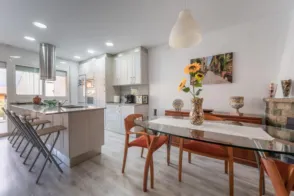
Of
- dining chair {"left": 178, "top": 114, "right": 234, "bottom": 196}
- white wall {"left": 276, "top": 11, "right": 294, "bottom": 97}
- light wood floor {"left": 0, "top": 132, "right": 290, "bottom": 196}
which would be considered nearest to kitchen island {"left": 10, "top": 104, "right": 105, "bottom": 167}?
light wood floor {"left": 0, "top": 132, "right": 290, "bottom": 196}

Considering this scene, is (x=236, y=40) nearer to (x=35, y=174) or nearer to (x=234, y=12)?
(x=234, y=12)

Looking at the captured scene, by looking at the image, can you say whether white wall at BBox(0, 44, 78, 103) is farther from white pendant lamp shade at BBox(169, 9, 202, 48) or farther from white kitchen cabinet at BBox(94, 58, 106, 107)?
white pendant lamp shade at BBox(169, 9, 202, 48)

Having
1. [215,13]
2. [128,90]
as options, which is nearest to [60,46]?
[128,90]

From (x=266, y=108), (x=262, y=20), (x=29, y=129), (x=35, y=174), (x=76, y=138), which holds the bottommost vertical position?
(x=35, y=174)

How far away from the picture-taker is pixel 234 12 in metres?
2.20

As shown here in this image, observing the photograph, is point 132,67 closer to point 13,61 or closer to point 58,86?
point 58,86

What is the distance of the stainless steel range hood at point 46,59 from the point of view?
3467 millimetres

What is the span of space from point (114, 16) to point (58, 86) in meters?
3.85

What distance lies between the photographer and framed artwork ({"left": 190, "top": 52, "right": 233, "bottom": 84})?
2709 mm

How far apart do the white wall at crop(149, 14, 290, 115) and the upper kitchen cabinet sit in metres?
0.93

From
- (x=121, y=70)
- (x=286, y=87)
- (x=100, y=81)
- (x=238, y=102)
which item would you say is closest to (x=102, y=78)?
(x=100, y=81)

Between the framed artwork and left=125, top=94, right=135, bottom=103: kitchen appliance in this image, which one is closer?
the framed artwork

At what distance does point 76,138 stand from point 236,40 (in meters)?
3.38

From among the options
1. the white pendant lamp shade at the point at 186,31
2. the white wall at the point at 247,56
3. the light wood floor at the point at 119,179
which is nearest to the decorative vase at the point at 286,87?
the white wall at the point at 247,56
